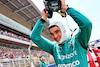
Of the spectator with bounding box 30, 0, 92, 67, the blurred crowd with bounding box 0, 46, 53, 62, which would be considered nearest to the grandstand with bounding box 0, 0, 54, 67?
the blurred crowd with bounding box 0, 46, 53, 62

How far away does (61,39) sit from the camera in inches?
40.9

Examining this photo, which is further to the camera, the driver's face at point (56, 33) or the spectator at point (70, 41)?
the driver's face at point (56, 33)

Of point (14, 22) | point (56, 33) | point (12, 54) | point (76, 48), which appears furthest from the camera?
point (14, 22)

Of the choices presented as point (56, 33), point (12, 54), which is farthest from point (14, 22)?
point (56, 33)

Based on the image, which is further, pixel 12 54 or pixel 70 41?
pixel 12 54

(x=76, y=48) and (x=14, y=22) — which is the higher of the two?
(x=14, y=22)

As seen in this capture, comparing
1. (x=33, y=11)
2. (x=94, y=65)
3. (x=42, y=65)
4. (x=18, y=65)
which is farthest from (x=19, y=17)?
(x=94, y=65)

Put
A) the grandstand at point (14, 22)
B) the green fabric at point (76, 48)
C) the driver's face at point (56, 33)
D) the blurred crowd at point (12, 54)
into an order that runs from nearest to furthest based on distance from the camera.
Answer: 1. the green fabric at point (76, 48)
2. the driver's face at point (56, 33)
3. the blurred crowd at point (12, 54)
4. the grandstand at point (14, 22)

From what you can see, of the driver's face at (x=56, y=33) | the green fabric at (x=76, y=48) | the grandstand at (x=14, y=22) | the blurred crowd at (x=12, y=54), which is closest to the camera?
the green fabric at (x=76, y=48)

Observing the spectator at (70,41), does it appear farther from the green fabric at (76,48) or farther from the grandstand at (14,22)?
the grandstand at (14,22)

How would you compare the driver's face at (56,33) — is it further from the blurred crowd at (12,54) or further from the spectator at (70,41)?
the blurred crowd at (12,54)

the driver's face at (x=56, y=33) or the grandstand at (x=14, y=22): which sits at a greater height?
the grandstand at (x=14, y=22)

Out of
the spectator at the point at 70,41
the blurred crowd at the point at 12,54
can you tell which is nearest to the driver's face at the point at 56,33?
the spectator at the point at 70,41

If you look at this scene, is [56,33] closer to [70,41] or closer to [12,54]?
[70,41]
